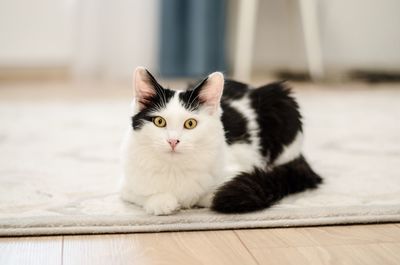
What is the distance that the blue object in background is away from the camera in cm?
368

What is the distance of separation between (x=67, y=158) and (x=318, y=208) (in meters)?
0.88

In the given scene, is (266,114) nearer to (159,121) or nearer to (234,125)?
(234,125)

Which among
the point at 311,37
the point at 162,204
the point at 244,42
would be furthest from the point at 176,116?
the point at 311,37

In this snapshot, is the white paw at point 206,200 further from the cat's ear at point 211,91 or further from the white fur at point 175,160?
the cat's ear at point 211,91

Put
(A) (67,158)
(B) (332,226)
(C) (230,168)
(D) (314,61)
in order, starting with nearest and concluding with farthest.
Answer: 1. (B) (332,226)
2. (C) (230,168)
3. (A) (67,158)
4. (D) (314,61)

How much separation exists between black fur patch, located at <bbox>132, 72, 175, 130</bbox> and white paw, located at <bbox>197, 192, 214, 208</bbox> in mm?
221

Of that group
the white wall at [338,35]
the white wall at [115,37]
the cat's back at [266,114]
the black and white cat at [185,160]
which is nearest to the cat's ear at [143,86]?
the black and white cat at [185,160]

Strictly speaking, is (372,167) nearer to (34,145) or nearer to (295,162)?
(295,162)

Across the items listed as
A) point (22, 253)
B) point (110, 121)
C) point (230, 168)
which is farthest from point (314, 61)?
point (22, 253)

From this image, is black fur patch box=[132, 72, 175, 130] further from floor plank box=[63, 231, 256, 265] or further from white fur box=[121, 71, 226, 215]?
floor plank box=[63, 231, 256, 265]

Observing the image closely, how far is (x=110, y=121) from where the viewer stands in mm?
2490

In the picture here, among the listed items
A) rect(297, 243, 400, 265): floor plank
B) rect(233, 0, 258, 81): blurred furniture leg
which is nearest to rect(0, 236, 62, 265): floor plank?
rect(297, 243, 400, 265): floor plank

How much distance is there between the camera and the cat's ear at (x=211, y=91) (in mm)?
1245

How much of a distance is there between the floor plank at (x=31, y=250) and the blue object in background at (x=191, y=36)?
2.72 m
